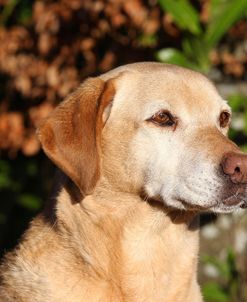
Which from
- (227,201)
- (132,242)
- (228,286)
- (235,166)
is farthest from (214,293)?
(235,166)

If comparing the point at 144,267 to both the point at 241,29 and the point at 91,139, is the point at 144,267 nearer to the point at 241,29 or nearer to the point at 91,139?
the point at 91,139

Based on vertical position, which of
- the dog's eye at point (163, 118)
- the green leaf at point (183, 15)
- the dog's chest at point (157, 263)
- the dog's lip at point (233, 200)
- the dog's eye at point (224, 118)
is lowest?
the dog's chest at point (157, 263)

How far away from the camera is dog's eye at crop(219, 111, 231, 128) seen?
4.63 m

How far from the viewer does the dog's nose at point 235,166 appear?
13.4 ft

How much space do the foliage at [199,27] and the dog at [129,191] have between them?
55.0 inches

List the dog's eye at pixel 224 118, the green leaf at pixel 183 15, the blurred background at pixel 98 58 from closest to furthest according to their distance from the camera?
1. the dog's eye at pixel 224 118
2. the green leaf at pixel 183 15
3. the blurred background at pixel 98 58

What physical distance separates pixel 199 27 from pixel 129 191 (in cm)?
210

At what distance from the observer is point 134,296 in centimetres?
437

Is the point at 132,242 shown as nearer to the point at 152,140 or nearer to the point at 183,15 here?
the point at 152,140

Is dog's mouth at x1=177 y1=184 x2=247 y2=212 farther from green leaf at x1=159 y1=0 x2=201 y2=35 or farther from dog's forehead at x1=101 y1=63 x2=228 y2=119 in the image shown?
green leaf at x1=159 y1=0 x2=201 y2=35

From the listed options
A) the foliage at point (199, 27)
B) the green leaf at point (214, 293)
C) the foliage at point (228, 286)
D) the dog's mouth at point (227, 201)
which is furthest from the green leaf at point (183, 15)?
the dog's mouth at point (227, 201)

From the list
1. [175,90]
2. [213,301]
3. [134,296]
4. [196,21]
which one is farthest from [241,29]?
[134,296]

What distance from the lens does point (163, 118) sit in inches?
173

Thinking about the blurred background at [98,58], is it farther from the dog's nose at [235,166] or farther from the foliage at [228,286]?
the dog's nose at [235,166]
